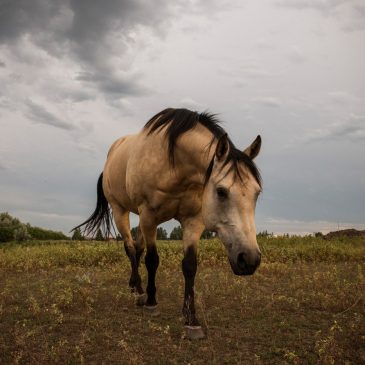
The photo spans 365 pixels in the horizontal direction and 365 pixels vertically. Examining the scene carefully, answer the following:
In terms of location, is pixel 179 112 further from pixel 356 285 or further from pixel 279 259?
pixel 279 259

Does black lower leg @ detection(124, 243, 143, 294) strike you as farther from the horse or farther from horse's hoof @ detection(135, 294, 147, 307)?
horse's hoof @ detection(135, 294, 147, 307)

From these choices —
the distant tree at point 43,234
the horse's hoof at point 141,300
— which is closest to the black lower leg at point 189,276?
the horse's hoof at point 141,300

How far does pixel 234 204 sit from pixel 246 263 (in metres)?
0.59

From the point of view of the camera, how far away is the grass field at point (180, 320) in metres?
4.31

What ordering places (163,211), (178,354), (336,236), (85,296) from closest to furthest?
1. (178,354)
2. (163,211)
3. (85,296)
4. (336,236)

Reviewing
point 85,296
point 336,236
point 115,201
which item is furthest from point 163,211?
point 336,236

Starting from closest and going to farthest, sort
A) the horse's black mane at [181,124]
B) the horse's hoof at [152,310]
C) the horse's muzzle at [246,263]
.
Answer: the horse's muzzle at [246,263], the horse's black mane at [181,124], the horse's hoof at [152,310]

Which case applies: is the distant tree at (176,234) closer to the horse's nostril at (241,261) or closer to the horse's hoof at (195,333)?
the horse's hoof at (195,333)

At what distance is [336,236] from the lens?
17.1m

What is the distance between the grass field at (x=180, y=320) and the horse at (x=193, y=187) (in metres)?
0.45

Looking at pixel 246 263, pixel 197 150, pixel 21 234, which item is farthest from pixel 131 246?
pixel 21 234

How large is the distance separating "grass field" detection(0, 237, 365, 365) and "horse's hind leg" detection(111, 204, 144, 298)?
257mm

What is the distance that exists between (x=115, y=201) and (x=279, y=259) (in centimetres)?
602

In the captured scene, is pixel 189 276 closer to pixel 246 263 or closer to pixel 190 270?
pixel 190 270
